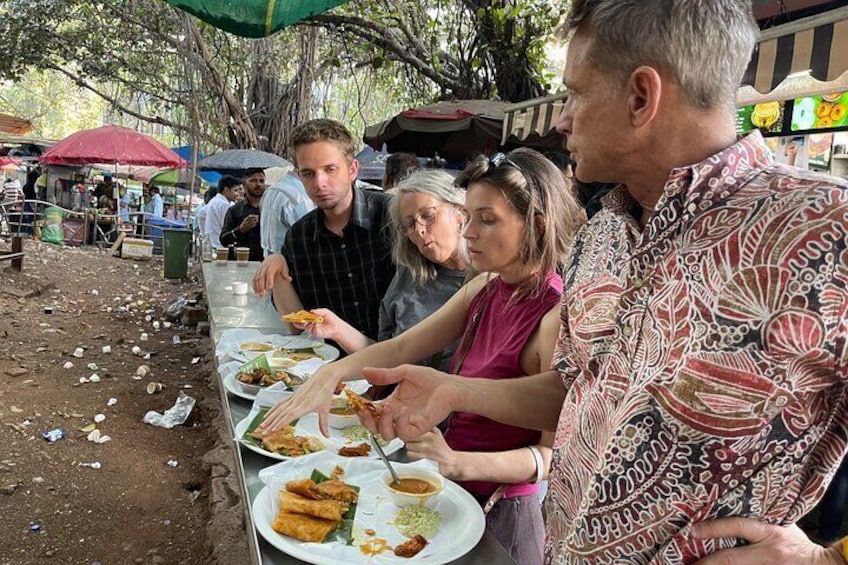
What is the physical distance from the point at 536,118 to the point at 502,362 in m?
3.81

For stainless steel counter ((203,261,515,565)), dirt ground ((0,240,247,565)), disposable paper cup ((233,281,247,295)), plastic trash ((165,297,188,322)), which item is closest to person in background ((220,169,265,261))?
dirt ground ((0,240,247,565))

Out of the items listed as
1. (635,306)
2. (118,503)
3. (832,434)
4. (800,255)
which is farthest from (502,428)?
(118,503)

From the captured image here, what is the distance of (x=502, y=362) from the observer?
1881mm

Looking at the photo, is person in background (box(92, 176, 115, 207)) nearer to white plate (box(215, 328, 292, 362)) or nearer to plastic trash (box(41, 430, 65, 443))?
plastic trash (box(41, 430, 65, 443))

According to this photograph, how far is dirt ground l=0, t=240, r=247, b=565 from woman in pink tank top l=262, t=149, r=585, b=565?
2.00 meters

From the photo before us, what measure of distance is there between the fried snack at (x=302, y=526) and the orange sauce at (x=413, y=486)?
20 centimetres

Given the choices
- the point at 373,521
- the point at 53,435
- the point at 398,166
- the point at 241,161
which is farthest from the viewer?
the point at 241,161

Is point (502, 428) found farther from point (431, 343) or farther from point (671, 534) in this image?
point (671, 534)

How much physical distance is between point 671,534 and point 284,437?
49.2 inches

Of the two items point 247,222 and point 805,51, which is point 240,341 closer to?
point 805,51

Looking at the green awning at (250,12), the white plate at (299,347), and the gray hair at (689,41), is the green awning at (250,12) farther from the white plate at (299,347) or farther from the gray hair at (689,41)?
the gray hair at (689,41)

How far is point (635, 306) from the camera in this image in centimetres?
107

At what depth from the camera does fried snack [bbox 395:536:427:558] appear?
1.42 m

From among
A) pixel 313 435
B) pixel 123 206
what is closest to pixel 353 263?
pixel 313 435
